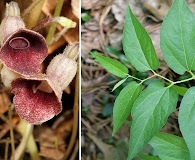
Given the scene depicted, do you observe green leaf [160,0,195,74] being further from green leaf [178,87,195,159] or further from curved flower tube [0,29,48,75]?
curved flower tube [0,29,48,75]

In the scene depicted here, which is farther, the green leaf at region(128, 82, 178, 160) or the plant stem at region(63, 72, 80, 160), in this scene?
the plant stem at region(63, 72, 80, 160)

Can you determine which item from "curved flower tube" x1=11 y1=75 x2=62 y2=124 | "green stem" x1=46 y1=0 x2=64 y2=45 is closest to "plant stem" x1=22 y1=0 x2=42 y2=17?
"green stem" x1=46 y1=0 x2=64 y2=45

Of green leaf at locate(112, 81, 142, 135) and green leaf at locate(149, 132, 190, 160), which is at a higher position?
green leaf at locate(112, 81, 142, 135)

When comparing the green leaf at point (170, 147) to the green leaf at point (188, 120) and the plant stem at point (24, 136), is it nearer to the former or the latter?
the green leaf at point (188, 120)

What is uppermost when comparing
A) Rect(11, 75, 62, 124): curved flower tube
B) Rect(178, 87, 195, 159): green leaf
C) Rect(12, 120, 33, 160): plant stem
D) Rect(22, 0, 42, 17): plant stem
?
Rect(22, 0, 42, 17): plant stem

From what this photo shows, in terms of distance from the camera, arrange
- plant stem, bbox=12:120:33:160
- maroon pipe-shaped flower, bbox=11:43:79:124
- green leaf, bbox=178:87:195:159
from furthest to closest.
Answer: plant stem, bbox=12:120:33:160
maroon pipe-shaped flower, bbox=11:43:79:124
green leaf, bbox=178:87:195:159

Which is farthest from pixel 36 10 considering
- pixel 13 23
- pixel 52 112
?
pixel 52 112

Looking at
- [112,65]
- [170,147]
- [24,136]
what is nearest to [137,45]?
[112,65]
